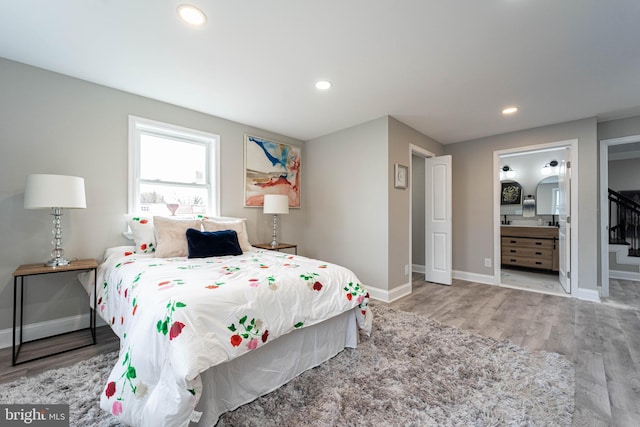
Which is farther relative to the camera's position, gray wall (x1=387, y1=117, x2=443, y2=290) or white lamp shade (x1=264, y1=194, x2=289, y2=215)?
white lamp shade (x1=264, y1=194, x2=289, y2=215)

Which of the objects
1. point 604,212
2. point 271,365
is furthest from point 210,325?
point 604,212

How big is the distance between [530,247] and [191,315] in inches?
235

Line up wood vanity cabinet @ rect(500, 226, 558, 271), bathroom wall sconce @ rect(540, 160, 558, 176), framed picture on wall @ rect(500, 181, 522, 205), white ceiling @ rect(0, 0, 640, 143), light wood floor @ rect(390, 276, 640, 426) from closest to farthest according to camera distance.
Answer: light wood floor @ rect(390, 276, 640, 426) < white ceiling @ rect(0, 0, 640, 143) < wood vanity cabinet @ rect(500, 226, 558, 271) < bathroom wall sconce @ rect(540, 160, 558, 176) < framed picture on wall @ rect(500, 181, 522, 205)

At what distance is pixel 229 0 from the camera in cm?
161

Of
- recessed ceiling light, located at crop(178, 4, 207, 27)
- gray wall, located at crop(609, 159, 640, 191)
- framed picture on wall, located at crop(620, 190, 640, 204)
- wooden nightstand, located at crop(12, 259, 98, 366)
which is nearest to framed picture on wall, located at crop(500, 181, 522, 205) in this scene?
gray wall, located at crop(609, 159, 640, 191)

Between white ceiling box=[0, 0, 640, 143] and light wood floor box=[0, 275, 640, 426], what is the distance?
2.42 metres

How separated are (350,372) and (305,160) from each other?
348cm

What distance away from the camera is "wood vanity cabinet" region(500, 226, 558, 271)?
4738 mm

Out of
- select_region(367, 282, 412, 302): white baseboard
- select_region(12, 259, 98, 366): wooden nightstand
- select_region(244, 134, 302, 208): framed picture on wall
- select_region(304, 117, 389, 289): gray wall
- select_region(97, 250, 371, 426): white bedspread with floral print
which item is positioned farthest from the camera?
select_region(244, 134, 302, 208): framed picture on wall

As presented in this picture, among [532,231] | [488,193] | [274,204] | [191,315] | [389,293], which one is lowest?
[389,293]

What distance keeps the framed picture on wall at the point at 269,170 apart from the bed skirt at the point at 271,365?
7.76 ft

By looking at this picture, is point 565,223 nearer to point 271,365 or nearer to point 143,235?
point 271,365

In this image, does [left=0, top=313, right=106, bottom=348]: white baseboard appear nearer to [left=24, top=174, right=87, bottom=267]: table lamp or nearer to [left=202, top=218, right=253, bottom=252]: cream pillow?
[left=24, top=174, right=87, bottom=267]: table lamp

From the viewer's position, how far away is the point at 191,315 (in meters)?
1.27
